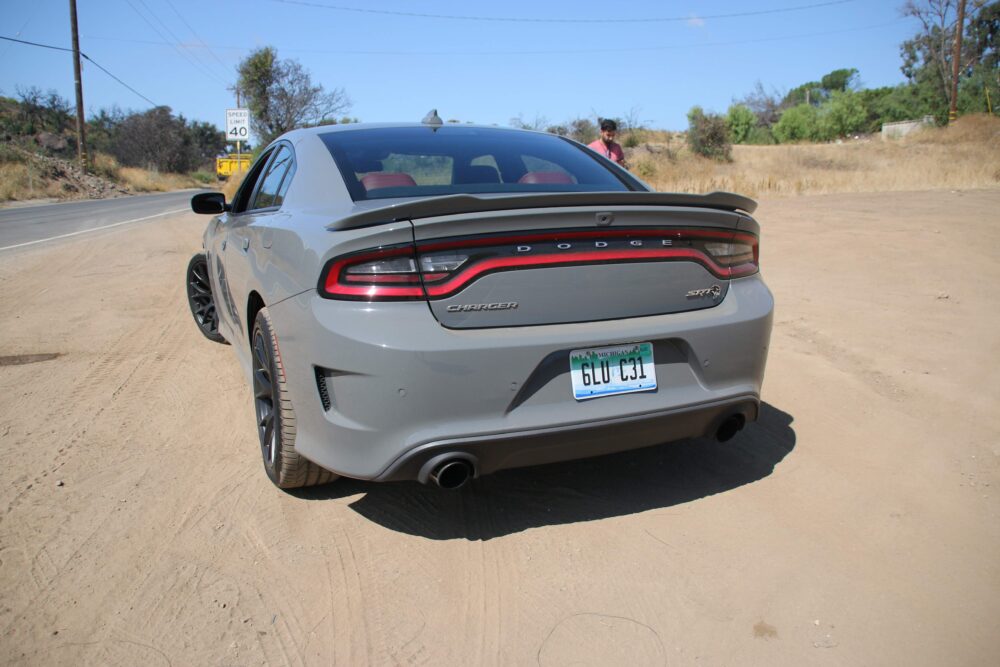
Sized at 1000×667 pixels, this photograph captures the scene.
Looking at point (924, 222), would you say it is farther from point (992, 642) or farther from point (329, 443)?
point (329, 443)

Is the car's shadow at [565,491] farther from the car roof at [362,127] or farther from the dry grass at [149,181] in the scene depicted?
the dry grass at [149,181]

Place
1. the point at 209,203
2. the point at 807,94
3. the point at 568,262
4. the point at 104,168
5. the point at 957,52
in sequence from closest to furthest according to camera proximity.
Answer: the point at 568,262 → the point at 209,203 → the point at 957,52 → the point at 104,168 → the point at 807,94

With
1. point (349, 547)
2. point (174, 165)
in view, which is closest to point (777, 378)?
point (349, 547)

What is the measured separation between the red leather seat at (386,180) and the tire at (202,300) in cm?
316

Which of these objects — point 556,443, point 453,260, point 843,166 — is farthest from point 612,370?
point 843,166

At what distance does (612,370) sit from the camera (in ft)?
8.77

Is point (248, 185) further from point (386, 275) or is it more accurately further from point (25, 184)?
point (25, 184)

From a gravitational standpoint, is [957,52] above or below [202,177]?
above

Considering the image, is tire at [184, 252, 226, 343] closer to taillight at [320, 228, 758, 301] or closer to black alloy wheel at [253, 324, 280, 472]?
black alloy wheel at [253, 324, 280, 472]

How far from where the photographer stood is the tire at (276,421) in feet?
9.55

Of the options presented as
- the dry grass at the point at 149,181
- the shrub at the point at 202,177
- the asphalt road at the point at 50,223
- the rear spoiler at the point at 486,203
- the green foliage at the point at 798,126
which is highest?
the green foliage at the point at 798,126

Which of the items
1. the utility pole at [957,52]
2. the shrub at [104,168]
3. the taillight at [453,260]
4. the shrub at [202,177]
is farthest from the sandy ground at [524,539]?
the shrub at [202,177]

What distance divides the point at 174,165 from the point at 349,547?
211 ft

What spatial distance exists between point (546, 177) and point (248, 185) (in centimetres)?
207
